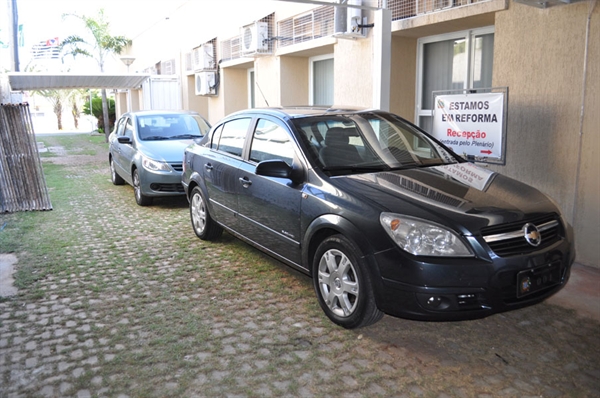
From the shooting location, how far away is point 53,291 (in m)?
5.17

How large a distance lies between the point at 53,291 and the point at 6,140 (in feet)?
14.7

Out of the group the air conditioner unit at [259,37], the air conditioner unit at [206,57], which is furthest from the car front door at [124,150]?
the air conditioner unit at [206,57]

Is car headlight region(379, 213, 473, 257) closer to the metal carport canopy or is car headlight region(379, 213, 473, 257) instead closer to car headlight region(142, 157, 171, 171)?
car headlight region(142, 157, 171, 171)

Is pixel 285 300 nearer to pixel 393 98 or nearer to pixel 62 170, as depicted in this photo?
pixel 393 98

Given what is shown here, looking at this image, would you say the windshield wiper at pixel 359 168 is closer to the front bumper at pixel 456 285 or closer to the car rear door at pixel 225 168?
the front bumper at pixel 456 285

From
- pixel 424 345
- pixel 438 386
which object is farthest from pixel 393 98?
pixel 438 386

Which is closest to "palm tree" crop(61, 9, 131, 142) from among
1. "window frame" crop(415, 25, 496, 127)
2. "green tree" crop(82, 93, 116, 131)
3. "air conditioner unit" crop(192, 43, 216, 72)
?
"green tree" crop(82, 93, 116, 131)

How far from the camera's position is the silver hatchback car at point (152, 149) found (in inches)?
350

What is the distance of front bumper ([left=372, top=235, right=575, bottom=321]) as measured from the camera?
356 centimetres

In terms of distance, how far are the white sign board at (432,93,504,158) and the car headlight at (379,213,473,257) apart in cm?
311

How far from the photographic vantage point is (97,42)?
29.7 metres

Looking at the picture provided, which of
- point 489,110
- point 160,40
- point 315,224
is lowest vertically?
point 315,224

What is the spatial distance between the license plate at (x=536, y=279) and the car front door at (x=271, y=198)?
175cm

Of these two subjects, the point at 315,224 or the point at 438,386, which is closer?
the point at 438,386
